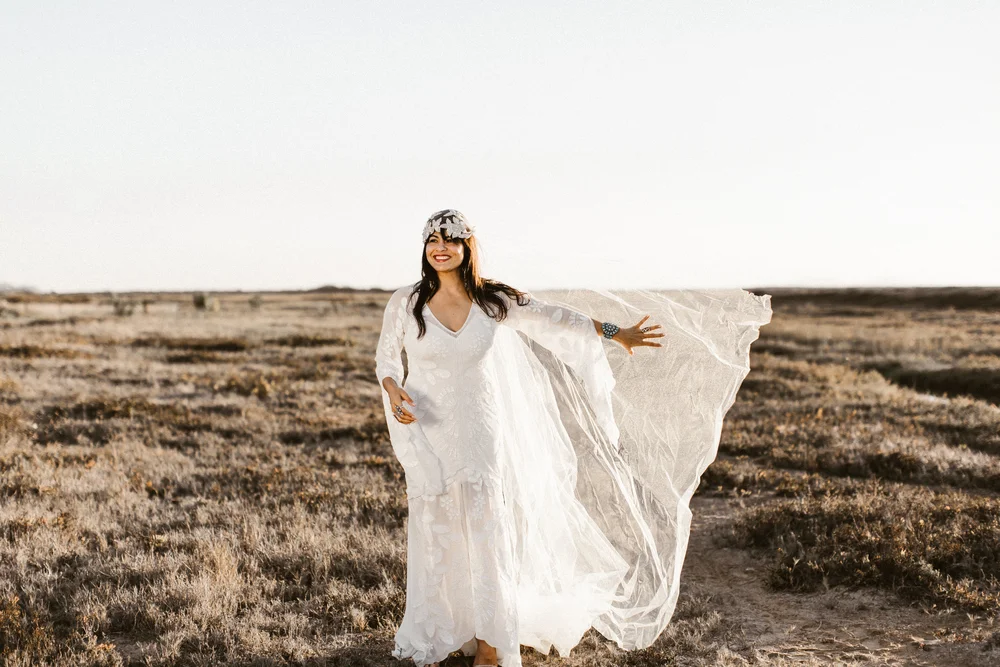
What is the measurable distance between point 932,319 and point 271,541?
47.5m

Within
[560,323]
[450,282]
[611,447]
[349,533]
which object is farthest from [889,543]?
[349,533]

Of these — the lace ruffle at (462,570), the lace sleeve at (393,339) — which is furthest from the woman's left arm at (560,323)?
the lace ruffle at (462,570)

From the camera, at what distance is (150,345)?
27.6m

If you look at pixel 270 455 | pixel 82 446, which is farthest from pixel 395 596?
pixel 82 446

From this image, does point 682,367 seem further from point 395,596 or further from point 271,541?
point 271,541

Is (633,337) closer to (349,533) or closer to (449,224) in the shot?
(449,224)

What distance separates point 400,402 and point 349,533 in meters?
3.18

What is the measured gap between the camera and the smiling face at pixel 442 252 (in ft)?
15.3

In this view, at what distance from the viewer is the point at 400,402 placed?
4621mm

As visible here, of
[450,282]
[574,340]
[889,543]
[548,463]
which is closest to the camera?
[450,282]

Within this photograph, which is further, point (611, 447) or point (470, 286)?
point (611, 447)

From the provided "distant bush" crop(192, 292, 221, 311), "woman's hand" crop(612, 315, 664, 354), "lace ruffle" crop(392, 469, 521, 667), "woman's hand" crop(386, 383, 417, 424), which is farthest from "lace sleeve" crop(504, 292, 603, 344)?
"distant bush" crop(192, 292, 221, 311)

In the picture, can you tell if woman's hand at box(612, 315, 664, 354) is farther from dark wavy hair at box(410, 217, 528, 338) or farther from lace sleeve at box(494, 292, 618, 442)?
dark wavy hair at box(410, 217, 528, 338)

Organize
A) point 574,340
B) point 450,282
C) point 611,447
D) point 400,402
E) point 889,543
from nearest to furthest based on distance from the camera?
point 400,402, point 450,282, point 574,340, point 611,447, point 889,543
